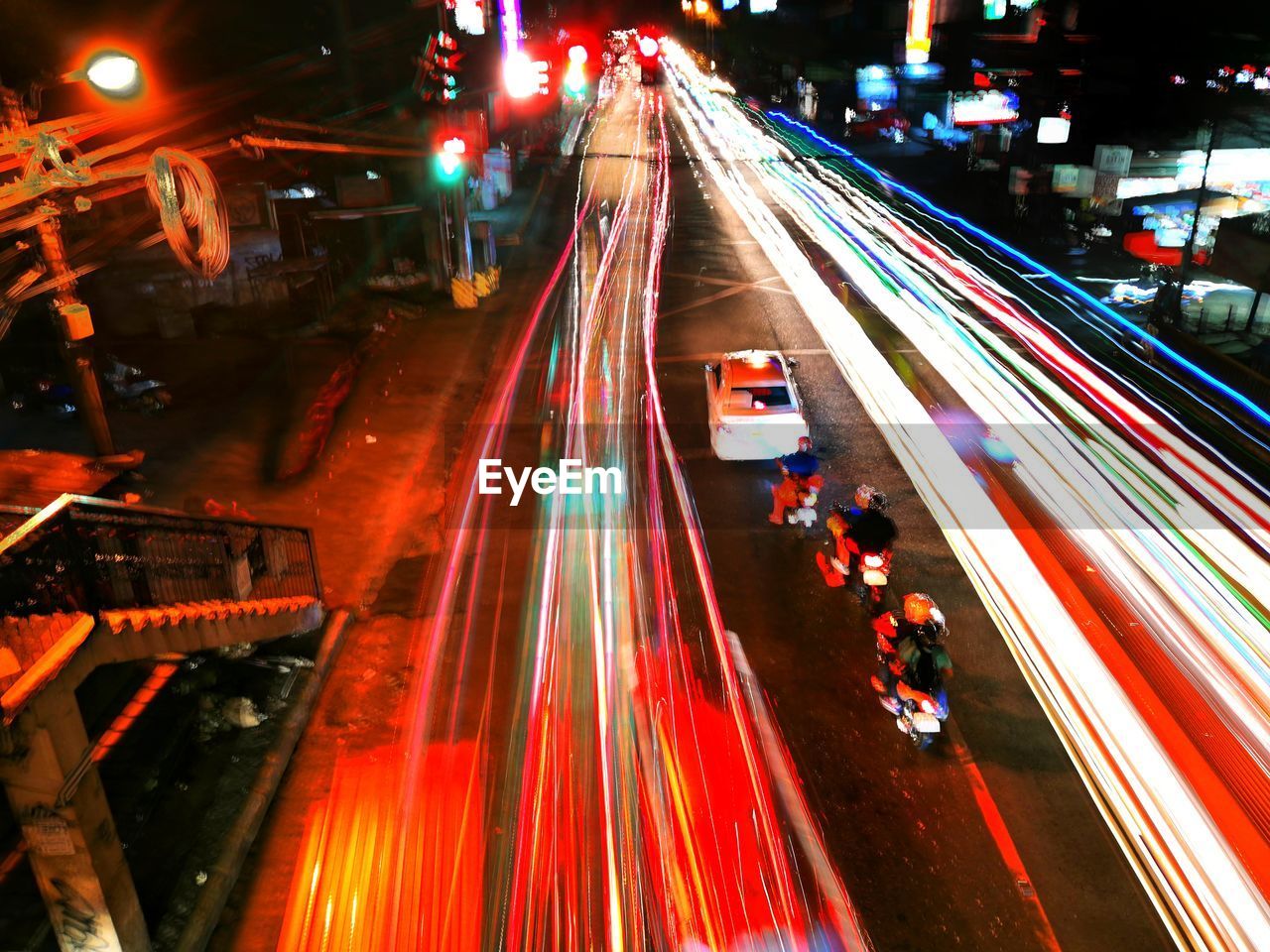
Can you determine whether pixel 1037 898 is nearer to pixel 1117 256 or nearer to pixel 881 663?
pixel 881 663

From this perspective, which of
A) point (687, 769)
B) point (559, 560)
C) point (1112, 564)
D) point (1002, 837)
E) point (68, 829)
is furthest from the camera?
point (559, 560)

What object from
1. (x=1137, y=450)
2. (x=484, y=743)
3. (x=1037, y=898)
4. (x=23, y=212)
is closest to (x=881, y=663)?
(x=1037, y=898)

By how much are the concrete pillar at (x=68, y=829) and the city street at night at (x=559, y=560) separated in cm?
3

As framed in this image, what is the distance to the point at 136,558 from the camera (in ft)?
19.3

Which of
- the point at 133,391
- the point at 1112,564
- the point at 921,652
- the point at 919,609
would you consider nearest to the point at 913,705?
the point at 921,652

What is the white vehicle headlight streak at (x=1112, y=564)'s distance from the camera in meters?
6.32

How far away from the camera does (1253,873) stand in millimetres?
6023

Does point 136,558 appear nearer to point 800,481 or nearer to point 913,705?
point 913,705

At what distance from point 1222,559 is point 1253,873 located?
5184 millimetres

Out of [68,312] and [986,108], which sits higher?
[986,108]

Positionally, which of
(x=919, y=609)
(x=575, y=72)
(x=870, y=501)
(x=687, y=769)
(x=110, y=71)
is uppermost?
(x=575, y=72)

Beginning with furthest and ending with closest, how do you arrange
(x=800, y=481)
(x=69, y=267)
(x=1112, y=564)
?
1. (x=800, y=481)
2. (x=1112, y=564)
3. (x=69, y=267)

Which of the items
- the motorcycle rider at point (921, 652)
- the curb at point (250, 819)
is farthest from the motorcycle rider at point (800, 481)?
the curb at point (250, 819)

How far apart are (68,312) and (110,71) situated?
2.73 m
